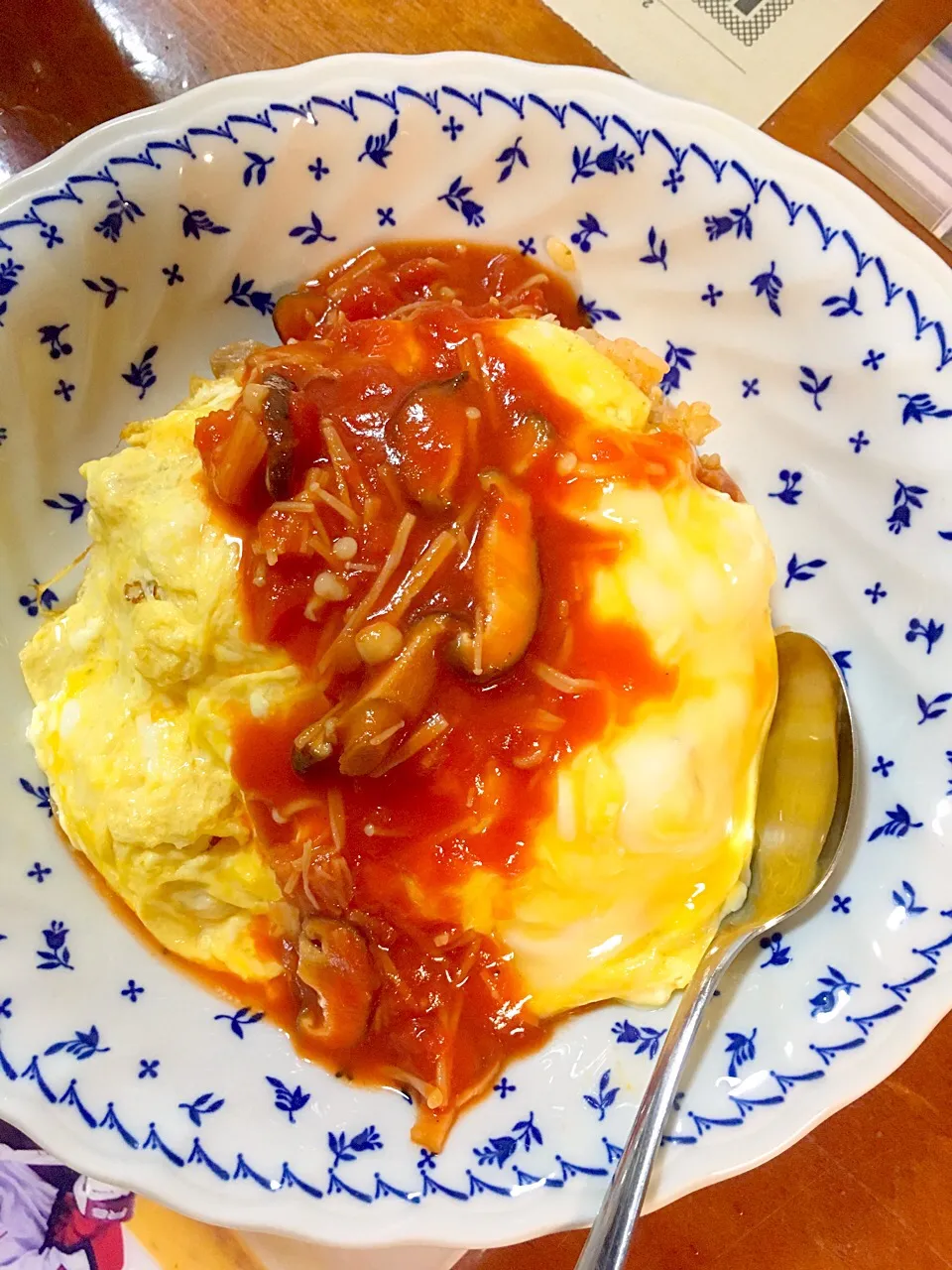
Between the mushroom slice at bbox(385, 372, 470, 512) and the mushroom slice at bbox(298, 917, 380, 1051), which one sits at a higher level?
the mushroom slice at bbox(385, 372, 470, 512)

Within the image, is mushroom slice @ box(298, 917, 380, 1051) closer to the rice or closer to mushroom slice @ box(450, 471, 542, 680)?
mushroom slice @ box(450, 471, 542, 680)

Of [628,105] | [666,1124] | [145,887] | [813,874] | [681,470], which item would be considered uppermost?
[628,105]

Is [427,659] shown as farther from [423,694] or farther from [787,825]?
[787,825]

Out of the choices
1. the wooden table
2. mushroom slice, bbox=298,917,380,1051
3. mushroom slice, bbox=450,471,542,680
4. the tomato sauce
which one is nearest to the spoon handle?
the tomato sauce

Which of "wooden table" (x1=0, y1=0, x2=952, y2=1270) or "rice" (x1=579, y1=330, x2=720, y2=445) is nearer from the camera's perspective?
"rice" (x1=579, y1=330, x2=720, y2=445)

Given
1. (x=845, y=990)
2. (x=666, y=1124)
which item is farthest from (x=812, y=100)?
(x=666, y=1124)

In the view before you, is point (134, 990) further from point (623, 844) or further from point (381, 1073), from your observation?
point (623, 844)

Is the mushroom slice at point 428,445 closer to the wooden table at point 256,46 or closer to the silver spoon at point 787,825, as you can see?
the silver spoon at point 787,825
